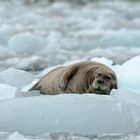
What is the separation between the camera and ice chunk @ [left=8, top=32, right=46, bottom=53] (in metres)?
7.98

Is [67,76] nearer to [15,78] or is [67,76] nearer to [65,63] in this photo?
[15,78]

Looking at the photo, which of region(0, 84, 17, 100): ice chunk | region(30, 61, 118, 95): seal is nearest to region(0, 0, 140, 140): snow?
region(0, 84, 17, 100): ice chunk

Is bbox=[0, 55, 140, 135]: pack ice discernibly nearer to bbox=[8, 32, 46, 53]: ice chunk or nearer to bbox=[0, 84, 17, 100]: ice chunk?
bbox=[0, 84, 17, 100]: ice chunk

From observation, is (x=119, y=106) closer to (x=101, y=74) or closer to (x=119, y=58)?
(x=101, y=74)

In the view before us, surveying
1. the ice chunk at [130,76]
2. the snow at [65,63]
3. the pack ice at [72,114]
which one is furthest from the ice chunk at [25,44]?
the pack ice at [72,114]

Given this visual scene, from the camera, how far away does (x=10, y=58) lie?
7129mm

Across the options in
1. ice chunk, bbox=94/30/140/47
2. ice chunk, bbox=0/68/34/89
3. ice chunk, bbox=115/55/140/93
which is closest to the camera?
ice chunk, bbox=115/55/140/93

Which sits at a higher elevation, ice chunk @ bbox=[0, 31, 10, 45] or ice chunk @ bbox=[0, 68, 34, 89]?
ice chunk @ bbox=[0, 68, 34, 89]

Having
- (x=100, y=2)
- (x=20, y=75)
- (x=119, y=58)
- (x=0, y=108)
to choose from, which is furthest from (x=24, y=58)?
(x=100, y=2)

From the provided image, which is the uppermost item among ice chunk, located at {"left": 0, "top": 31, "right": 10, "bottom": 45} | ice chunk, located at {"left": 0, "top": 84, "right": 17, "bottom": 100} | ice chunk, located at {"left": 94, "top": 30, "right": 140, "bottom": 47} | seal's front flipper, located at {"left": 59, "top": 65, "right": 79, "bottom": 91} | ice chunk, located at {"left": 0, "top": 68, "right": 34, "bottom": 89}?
ice chunk, located at {"left": 0, "top": 84, "right": 17, "bottom": 100}

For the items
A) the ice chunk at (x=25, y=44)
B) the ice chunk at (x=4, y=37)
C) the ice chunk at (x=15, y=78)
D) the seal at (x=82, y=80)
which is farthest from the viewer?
the ice chunk at (x=4, y=37)

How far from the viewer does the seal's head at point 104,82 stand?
415 centimetres

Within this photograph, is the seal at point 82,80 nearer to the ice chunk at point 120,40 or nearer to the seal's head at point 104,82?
the seal's head at point 104,82

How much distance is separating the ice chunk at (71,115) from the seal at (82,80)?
57 cm
